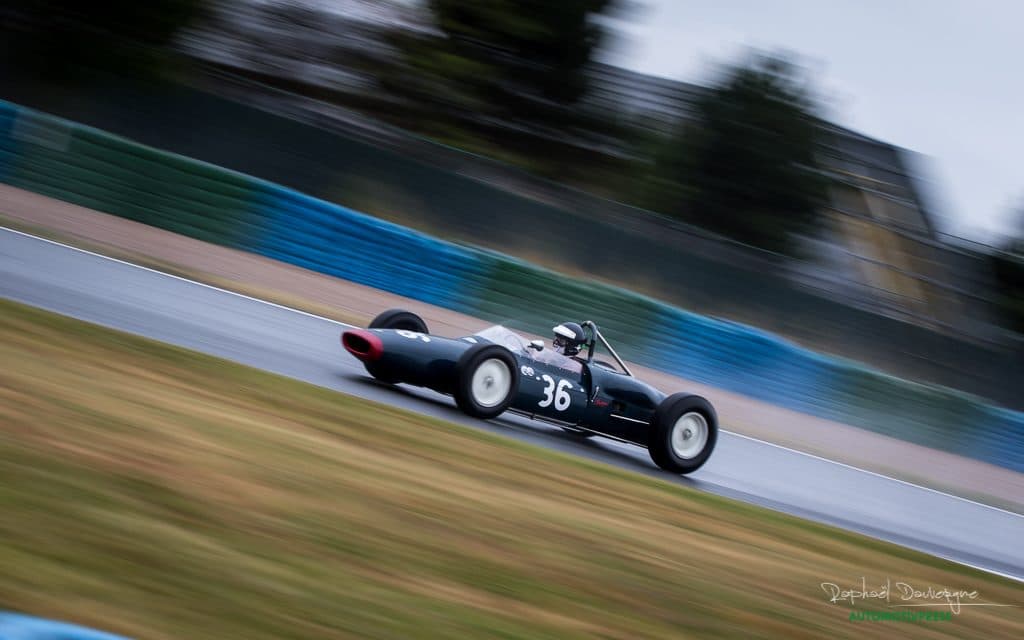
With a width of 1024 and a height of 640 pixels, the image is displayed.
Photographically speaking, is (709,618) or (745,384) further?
(745,384)

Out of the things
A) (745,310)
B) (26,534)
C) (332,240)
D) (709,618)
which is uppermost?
(745,310)

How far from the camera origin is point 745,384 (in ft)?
49.4

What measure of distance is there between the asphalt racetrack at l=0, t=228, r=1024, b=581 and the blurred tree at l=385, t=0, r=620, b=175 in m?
15.9

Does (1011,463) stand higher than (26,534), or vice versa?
(1011,463)

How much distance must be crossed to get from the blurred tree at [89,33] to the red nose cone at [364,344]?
11.4 meters

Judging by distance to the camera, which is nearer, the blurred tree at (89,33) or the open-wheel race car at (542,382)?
the open-wheel race car at (542,382)

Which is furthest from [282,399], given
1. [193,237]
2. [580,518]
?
[193,237]

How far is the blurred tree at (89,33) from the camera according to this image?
17.4 m

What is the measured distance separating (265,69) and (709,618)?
20619 millimetres

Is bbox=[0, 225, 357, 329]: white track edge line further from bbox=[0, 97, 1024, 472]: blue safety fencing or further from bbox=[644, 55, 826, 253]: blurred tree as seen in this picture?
bbox=[644, 55, 826, 253]: blurred tree

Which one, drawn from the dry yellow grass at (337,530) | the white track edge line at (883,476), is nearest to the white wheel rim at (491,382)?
the dry yellow grass at (337,530)

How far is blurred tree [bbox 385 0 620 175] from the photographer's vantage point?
26078mm

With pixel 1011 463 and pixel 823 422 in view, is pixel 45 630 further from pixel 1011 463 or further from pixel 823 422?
pixel 1011 463

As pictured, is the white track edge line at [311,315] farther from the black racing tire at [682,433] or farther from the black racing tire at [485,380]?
the black racing tire at [485,380]
